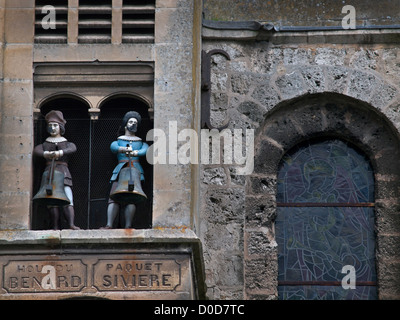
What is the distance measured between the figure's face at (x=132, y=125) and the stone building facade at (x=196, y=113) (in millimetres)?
182

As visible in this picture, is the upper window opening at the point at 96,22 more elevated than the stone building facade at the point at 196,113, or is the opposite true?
the upper window opening at the point at 96,22

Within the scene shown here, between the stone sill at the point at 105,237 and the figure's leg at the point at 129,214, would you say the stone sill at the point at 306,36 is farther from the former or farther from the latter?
the stone sill at the point at 105,237

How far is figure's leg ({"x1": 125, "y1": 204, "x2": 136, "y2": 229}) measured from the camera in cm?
1628

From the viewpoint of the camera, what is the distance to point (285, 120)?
1755 centimetres

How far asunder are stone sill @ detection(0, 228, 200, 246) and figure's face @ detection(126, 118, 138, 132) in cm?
117

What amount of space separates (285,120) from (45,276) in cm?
318

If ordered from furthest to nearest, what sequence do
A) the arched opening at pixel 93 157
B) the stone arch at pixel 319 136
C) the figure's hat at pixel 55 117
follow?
the stone arch at pixel 319 136 → the arched opening at pixel 93 157 → the figure's hat at pixel 55 117

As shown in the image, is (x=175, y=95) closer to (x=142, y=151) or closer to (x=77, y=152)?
(x=142, y=151)

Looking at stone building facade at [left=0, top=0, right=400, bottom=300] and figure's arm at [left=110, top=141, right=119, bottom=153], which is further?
figure's arm at [left=110, top=141, right=119, bottom=153]

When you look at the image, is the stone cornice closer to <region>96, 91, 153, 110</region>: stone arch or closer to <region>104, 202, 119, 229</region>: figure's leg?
<region>96, 91, 153, 110</region>: stone arch

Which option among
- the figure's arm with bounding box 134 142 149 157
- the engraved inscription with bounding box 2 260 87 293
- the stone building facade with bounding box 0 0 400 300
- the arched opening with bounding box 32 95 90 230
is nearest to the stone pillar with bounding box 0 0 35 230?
the stone building facade with bounding box 0 0 400 300

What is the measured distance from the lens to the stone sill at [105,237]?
51.8 feet

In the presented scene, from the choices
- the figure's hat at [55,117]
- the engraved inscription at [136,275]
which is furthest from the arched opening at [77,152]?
the engraved inscription at [136,275]

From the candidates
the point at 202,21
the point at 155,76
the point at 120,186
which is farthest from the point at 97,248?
the point at 202,21
